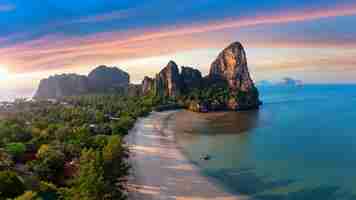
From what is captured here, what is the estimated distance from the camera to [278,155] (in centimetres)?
4216

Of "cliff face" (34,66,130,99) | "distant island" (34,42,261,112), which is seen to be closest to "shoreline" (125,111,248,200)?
"distant island" (34,42,261,112)

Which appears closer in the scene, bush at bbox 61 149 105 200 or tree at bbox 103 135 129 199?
bush at bbox 61 149 105 200

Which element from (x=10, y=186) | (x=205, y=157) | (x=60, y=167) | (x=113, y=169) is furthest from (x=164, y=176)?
(x=10, y=186)

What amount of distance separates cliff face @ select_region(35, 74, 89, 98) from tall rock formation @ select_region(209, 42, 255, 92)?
81001mm

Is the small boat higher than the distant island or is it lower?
lower

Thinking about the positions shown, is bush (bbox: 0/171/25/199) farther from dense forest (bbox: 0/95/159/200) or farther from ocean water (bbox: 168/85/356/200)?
ocean water (bbox: 168/85/356/200)

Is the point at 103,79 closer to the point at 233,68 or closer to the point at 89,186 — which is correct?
the point at 233,68

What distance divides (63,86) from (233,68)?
10222 centimetres

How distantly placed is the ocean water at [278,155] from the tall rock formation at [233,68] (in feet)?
161

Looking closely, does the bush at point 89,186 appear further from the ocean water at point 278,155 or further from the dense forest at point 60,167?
the ocean water at point 278,155

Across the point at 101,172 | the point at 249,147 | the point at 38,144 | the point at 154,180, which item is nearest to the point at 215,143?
the point at 249,147

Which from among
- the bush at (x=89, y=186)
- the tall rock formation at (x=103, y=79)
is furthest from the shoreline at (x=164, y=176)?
the tall rock formation at (x=103, y=79)

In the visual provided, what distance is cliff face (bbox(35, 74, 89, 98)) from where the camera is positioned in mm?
176125

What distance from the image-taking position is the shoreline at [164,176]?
2683 centimetres
